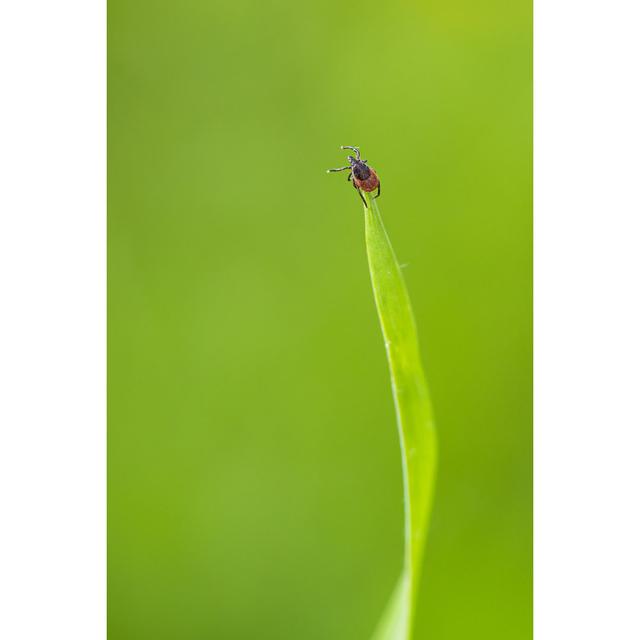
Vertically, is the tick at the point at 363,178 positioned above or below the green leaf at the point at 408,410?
above

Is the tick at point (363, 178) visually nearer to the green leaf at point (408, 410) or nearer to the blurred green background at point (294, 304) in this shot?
the blurred green background at point (294, 304)

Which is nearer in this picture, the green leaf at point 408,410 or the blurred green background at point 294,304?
the green leaf at point 408,410
